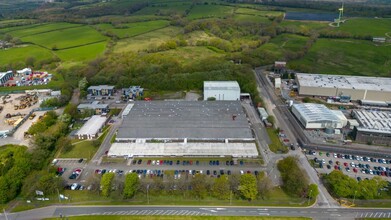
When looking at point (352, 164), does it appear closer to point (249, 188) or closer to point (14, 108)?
point (249, 188)

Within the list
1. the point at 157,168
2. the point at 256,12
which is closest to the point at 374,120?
the point at 157,168

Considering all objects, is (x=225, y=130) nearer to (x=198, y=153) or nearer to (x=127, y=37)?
(x=198, y=153)

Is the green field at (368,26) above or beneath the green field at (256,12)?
beneath

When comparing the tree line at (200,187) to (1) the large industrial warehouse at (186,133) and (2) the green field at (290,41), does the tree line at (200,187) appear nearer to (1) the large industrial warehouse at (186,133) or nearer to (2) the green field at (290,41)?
(1) the large industrial warehouse at (186,133)

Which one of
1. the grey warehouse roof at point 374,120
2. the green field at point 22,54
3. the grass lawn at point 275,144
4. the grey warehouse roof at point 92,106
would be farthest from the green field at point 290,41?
the green field at point 22,54

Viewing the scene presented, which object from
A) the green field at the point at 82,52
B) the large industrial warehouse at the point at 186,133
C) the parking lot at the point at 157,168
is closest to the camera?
the parking lot at the point at 157,168

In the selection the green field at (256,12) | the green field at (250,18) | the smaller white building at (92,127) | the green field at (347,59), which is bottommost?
the smaller white building at (92,127)

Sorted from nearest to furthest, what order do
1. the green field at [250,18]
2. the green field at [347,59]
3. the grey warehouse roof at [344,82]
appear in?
1. the grey warehouse roof at [344,82]
2. the green field at [347,59]
3. the green field at [250,18]
